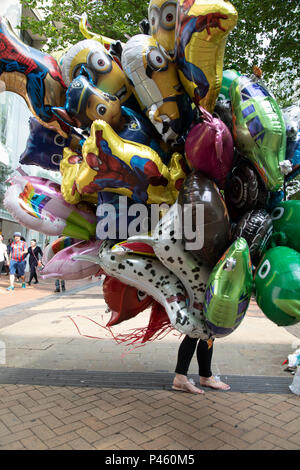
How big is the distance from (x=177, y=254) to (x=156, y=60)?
1.11m

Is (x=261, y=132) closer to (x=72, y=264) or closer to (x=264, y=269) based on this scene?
(x=264, y=269)

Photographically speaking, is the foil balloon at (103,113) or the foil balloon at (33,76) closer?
the foil balloon at (103,113)

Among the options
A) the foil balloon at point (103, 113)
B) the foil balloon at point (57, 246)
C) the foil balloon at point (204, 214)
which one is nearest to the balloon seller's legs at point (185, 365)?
the foil balloon at point (57, 246)

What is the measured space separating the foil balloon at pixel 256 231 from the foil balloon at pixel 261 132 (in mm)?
161

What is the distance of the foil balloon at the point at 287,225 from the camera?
1.92 m

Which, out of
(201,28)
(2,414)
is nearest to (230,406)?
(2,414)

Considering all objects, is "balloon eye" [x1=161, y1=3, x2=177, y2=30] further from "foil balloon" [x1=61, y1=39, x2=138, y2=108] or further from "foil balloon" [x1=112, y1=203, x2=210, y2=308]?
"foil balloon" [x1=112, y1=203, x2=210, y2=308]

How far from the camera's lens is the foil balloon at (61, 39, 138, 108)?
2281mm

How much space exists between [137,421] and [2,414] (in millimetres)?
988

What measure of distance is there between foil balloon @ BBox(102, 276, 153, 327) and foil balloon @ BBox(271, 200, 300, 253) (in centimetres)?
112

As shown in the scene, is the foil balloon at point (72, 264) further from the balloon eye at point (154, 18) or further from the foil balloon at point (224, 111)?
the balloon eye at point (154, 18)

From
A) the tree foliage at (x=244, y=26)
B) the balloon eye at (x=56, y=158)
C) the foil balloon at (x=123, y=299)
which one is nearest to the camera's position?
the foil balloon at (x=123, y=299)

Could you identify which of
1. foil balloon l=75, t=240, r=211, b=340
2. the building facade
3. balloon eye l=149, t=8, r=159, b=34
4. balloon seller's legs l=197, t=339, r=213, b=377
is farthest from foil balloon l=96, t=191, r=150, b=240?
the building facade

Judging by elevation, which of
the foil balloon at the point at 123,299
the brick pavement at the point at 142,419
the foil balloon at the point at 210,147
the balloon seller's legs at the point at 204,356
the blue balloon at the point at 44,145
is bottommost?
the brick pavement at the point at 142,419
